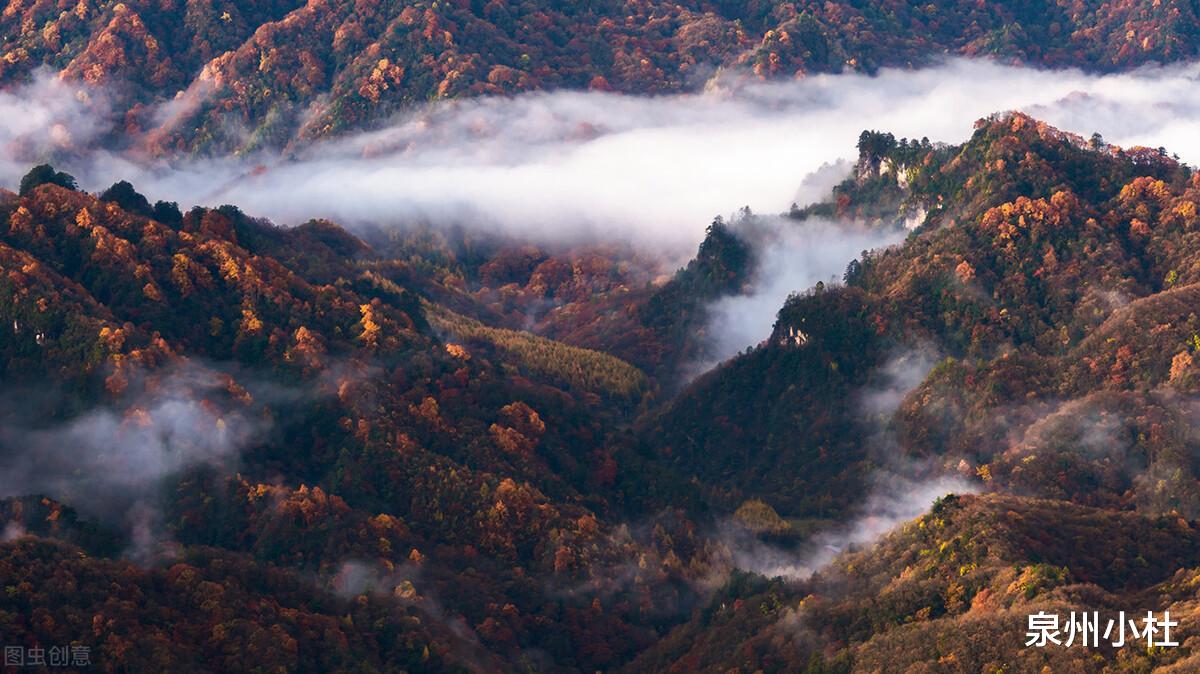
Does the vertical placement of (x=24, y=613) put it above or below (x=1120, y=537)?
above

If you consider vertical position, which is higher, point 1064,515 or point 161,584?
point 161,584

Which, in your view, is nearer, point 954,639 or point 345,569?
point 954,639

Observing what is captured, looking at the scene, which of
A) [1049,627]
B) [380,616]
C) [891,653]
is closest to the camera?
[1049,627]

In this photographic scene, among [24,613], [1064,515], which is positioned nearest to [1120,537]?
[1064,515]

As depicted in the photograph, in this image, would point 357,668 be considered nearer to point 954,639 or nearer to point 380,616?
point 380,616

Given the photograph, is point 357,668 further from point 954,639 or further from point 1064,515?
point 1064,515

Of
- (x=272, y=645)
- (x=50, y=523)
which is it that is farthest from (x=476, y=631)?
(x=50, y=523)

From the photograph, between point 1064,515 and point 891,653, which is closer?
point 891,653

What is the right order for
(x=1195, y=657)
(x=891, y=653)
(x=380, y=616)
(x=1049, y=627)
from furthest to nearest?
1. (x=380, y=616)
2. (x=891, y=653)
3. (x=1049, y=627)
4. (x=1195, y=657)
